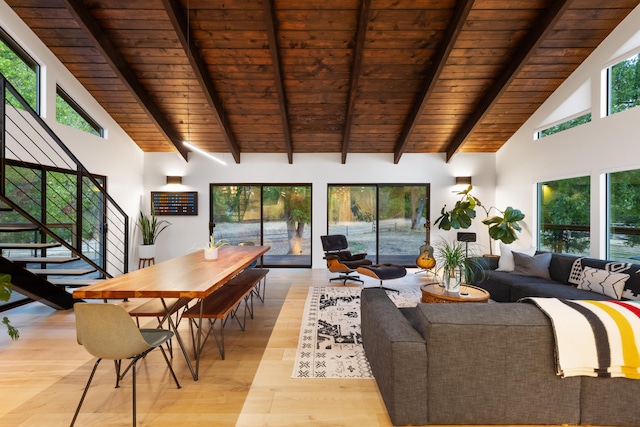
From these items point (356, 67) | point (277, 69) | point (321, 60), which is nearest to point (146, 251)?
point (277, 69)

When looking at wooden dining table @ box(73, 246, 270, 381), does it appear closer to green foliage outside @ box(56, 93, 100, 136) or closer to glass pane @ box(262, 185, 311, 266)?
green foliage outside @ box(56, 93, 100, 136)

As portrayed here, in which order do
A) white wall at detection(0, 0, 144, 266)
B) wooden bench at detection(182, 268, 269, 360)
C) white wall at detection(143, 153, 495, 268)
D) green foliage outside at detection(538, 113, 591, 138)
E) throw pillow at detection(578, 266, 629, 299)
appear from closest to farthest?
1. wooden bench at detection(182, 268, 269, 360)
2. throw pillow at detection(578, 266, 629, 299)
3. white wall at detection(0, 0, 144, 266)
4. green foliage outside at detection(538, 113, 591, 138)
5. white wall at detection(143, 153, 495, 268)

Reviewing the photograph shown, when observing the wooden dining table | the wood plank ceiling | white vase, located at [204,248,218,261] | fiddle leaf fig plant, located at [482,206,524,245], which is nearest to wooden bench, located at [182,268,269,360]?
the wooden dining table

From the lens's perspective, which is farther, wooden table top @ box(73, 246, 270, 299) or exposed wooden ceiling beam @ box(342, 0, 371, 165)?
exposed wooden ceiling beam @ box(342, 0, 371, 165)

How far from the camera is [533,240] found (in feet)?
19.5

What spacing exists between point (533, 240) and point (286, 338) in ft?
16.8

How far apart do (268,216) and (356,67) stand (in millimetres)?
3816

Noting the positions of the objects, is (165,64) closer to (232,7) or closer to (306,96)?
(232,7)

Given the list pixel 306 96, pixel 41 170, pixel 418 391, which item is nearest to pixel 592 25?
pixel 306 96

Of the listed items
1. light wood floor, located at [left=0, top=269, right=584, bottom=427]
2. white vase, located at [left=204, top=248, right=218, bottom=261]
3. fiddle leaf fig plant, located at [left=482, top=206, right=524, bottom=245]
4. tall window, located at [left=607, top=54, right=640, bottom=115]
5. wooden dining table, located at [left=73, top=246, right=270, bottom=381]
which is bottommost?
light wood floor, located at [left=0, top=269, right=584, bottom=427]

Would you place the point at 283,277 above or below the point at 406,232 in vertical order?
below

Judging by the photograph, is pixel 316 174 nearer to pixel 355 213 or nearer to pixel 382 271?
pixel 355 213

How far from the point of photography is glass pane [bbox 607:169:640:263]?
4012mm

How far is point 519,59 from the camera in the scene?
4312mm
